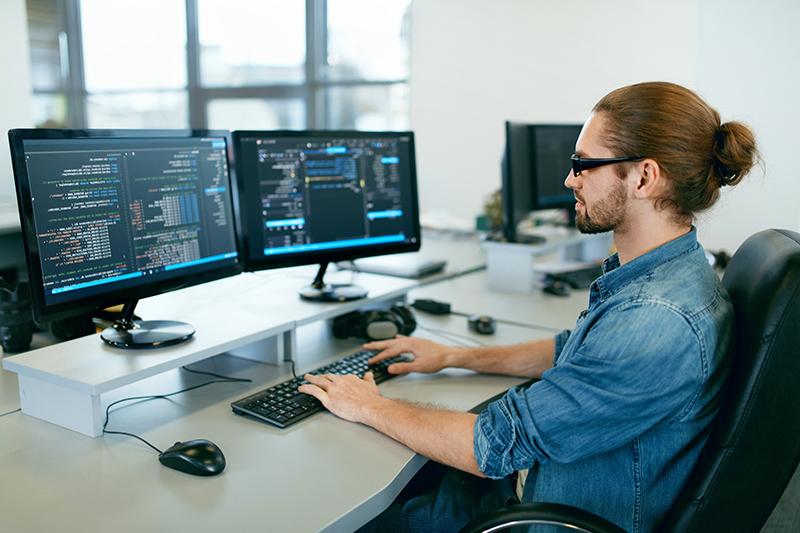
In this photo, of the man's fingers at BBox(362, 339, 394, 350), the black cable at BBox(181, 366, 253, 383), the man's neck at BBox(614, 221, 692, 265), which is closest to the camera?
the man's neck at BBox(614, 221, 692, 265)

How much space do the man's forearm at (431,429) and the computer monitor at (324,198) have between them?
581mm

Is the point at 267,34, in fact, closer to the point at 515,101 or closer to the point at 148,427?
the point at 515,101

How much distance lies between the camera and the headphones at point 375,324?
189cm

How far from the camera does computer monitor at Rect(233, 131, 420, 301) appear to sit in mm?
1793

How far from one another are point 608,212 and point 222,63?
18.3 feet

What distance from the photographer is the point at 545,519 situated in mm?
1081

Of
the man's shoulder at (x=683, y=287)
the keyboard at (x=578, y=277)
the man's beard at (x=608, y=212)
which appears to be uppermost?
the man's beard at (x=608, y=212)

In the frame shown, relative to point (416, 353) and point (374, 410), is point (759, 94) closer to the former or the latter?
point (416, 353)

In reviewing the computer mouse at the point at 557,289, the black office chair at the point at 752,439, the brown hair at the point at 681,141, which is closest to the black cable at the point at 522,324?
the computer mouse at the point at 557,289

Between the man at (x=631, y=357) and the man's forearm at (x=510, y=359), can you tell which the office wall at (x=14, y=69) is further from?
the man at (x=631, y=357)

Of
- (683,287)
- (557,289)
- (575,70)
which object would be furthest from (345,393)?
(575,70)

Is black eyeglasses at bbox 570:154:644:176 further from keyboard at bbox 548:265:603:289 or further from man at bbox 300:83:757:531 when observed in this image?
keyboard at bbox 548:265:603:289

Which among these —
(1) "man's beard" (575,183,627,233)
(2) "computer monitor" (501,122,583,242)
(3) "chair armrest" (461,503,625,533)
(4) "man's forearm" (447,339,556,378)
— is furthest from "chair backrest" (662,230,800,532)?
(2) "computer monitor" (501,122,583,242)

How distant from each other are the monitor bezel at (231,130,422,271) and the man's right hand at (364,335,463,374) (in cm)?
31
